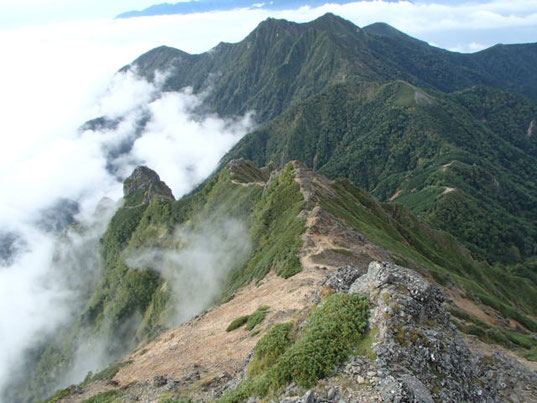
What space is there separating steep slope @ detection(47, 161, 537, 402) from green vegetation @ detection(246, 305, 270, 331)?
0.13 meters

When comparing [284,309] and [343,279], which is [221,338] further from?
[343,279]

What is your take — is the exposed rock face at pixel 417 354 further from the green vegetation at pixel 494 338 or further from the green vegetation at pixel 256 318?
the green vegetation at pixel 494 338

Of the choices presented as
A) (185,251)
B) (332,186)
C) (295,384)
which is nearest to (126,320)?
(185,251)

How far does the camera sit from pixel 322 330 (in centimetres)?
2127

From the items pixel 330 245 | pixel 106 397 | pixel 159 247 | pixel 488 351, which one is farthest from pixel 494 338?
pixel 159 247

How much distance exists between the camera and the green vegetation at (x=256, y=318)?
3886cm

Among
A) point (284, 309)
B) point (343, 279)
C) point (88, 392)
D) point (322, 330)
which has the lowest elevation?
point (88, 392)

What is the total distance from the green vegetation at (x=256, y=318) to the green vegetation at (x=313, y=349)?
14.5 meters

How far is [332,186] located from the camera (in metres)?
98.8

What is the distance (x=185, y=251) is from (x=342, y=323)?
94974 mm

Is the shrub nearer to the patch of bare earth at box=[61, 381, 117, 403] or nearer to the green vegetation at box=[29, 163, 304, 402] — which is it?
the green vegetation at box=[29, 163, 304, 402]

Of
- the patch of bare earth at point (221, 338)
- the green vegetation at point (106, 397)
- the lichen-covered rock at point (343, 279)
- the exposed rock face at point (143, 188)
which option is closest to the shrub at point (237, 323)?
the patch of bare earth at point (221, 338)

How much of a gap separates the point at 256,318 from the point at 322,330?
19356mm

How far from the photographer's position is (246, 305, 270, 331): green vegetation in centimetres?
3886
